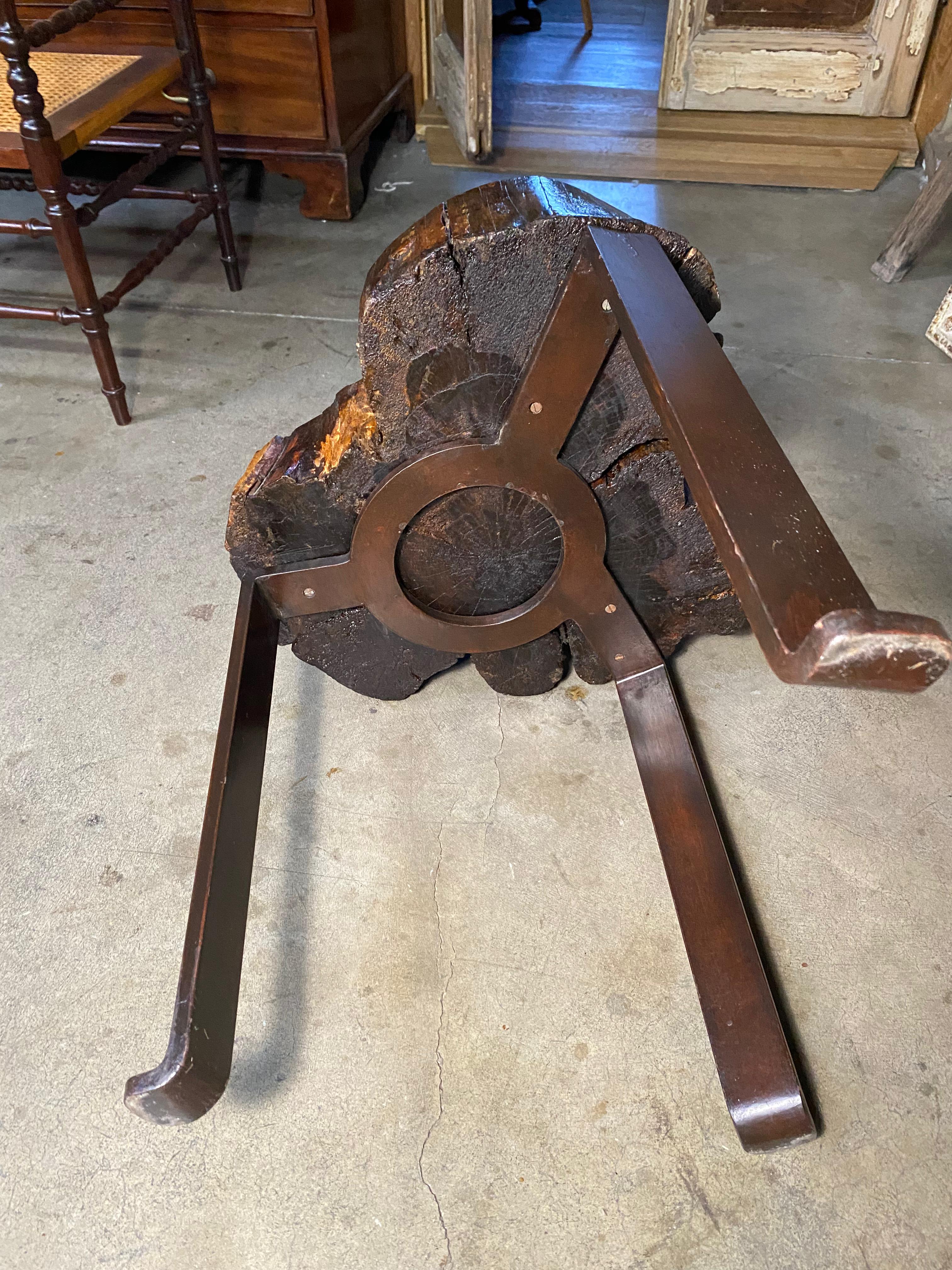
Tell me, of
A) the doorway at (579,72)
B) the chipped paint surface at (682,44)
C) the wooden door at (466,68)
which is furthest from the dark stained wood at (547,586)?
the chipped paint surface at (682,44)

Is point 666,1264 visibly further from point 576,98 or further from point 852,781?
point 576,98

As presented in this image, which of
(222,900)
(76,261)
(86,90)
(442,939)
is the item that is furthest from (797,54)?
(222,900)

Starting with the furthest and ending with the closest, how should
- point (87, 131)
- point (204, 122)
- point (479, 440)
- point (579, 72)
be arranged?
point (579, 72)
point (204, 122)
point (87, 131)
point (479, 440)

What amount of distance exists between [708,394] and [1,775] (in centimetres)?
126

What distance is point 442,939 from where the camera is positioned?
4.13 ft

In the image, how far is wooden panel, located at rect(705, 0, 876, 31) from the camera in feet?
10.9

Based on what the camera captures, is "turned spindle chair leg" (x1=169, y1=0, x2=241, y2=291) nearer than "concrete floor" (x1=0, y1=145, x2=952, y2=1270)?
No

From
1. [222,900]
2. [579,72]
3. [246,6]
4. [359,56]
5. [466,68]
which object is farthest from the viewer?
[579,72]

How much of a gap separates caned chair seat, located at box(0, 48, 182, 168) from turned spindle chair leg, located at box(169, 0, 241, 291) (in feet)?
0.17

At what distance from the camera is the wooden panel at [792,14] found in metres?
3.34

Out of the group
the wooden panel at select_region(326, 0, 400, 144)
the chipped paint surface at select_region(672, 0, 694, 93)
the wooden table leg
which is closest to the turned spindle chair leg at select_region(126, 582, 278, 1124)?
the wooden panel at select_region(326, 0, 400, 144)

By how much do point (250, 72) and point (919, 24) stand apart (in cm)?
245

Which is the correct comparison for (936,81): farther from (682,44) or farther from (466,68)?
(466,68)

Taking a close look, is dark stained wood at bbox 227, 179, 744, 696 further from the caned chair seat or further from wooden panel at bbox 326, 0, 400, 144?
wooden panel at bbox 326, 0, 400, 144
